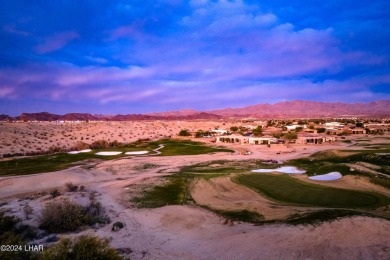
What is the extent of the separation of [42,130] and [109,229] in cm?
8264

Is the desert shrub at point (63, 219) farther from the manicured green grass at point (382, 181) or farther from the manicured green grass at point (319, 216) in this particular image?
the manicured green grass at point (382, 181)

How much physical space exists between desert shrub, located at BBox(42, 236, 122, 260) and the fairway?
14.7 metres

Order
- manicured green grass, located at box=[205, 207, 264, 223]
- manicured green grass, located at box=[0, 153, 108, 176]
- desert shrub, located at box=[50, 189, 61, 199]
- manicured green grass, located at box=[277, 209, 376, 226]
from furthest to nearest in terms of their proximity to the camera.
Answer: manicured green grass, located at box=[0, 153, 108, 176]
desert shrub, located at box=[50, 189, 61, 199]
manicured green grass, located at box=[205, 207, 264, 223]
manicured green grass, located at box=[277, 209, 376, 226]

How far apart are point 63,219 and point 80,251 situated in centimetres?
729

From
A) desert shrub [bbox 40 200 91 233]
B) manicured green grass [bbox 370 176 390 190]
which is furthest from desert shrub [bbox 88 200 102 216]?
manicured green grass [bbox 370 176 390 190]

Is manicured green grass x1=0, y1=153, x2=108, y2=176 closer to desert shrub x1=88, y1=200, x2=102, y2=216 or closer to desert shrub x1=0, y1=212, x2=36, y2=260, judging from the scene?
desert shrub x1=88, y1=200, x2=102, y2=216

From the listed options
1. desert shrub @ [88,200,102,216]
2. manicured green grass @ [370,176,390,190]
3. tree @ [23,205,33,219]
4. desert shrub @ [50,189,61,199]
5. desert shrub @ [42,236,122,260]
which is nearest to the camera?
desert shrub @ [42,236,122,260]

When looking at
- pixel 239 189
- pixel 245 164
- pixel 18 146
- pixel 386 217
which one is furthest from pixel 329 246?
pixel 18 146

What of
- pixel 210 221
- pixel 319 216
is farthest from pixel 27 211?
pixel 319 216

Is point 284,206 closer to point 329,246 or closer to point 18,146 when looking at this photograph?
point 329,246

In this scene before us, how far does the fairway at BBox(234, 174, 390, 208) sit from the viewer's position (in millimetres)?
21406

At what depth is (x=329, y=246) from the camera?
14.5m

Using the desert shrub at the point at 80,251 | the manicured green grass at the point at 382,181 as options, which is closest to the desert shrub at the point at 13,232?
the desert shrub at the point at 80,251

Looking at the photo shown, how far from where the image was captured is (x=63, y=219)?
17.7 metres
